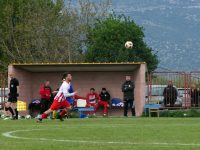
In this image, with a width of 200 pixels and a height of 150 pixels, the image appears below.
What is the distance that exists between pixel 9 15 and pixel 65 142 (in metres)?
49.3

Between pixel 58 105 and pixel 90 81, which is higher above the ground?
pixel 90 81

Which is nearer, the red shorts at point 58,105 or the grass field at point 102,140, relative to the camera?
the grass field at point 102,140

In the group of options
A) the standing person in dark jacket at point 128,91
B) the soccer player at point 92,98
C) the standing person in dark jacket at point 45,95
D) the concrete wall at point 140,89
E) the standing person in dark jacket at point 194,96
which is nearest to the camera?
the standing person in dark jacket at point 45,95

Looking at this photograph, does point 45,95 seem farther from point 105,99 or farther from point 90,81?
point 90,81

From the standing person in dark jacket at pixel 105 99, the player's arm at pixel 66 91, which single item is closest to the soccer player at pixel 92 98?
the standing person in dark jacket at pixel 105 99

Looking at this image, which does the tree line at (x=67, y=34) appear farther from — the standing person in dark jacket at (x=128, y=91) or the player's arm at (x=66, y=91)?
the player's arm at (x=66, y=91)

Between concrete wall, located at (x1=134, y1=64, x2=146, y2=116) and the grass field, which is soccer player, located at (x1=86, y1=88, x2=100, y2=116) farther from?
the grass field

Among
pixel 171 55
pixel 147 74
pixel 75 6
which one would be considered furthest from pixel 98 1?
pixel 171 55

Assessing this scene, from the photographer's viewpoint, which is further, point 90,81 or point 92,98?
point 90,81

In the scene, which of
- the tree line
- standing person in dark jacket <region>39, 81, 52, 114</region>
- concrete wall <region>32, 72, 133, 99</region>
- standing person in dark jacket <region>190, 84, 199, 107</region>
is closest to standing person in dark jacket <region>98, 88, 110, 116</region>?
concrete wall <region>32, 72, 133, 99</region>

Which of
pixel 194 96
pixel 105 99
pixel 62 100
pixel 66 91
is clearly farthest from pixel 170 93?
pixel 62 100

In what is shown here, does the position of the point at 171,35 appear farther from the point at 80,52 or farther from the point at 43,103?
the point at 43,103

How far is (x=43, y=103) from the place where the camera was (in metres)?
31.5

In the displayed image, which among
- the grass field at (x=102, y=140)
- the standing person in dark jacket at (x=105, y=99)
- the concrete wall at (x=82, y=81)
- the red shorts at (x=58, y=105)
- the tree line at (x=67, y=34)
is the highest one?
the tree line at (x=67, y=34)
